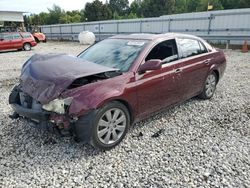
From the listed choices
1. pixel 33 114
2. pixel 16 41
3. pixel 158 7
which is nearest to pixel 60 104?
pixel 33 114

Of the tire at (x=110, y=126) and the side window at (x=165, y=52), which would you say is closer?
the tire at (x=110, y=126)

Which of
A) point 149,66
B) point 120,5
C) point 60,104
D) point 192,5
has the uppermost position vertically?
point 120,5

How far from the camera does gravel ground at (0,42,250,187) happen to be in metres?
2.92

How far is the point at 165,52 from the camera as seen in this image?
4.38m

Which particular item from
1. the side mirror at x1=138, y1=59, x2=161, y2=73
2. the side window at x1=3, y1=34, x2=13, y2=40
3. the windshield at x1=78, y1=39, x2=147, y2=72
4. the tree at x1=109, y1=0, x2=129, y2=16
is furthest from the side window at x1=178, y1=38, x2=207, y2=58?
the tree at x1=109, y1=0, x2=129, y2=16

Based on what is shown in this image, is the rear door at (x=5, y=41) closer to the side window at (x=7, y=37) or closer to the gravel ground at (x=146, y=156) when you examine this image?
the side window at (x=7, y=37)

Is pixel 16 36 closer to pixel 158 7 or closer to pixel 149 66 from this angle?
pixel 149 66

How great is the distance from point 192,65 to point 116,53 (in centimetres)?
160

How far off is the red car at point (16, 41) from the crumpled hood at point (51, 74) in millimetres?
14751

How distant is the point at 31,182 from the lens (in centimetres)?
288

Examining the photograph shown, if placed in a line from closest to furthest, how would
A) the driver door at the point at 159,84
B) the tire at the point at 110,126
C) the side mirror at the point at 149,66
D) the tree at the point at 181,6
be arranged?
1. the tire at the point at 110,126
2. the side mirror at the point at 149,66
3. the driver door at the point at 159,84
4. the tree at the point at 181,6

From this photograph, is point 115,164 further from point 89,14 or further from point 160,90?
point 89,14

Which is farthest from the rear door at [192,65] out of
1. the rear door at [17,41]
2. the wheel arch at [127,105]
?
the rear door at [17,41]

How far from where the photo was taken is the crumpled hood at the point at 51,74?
314cm
